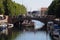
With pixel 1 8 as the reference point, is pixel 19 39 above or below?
below

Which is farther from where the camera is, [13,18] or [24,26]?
[24,26]

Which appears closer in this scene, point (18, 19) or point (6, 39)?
point (6, 39)

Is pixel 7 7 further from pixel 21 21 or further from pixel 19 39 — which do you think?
pixel 19 39

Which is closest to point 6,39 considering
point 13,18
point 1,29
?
point 1,29

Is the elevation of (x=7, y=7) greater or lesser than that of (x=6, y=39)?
greater

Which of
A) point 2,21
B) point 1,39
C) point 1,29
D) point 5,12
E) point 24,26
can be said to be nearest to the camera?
point 1,39

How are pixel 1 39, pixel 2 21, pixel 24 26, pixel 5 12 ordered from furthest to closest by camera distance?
pixel 24 26 → pixel 5 12 → pixel 2 21 → pixel 1 39

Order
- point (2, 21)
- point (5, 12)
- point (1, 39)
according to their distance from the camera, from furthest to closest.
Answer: point (5, 12) < point (2, 21) < point (1, 39)

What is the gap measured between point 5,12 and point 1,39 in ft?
71.0

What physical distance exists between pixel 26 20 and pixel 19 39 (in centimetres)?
2381

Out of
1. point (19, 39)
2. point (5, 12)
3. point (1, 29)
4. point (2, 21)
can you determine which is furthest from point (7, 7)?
point (19, 39)

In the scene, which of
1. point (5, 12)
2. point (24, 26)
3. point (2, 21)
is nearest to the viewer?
point (2, 21)

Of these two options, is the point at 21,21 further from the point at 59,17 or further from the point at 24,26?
the point at 59,17

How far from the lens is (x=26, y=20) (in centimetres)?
5703
